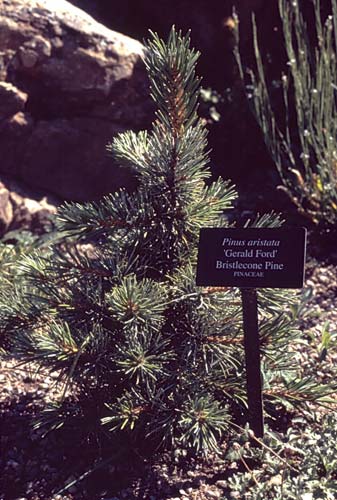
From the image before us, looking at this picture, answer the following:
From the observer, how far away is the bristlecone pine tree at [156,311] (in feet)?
6.91

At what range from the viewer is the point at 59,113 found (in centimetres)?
398

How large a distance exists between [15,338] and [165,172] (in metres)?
0.67

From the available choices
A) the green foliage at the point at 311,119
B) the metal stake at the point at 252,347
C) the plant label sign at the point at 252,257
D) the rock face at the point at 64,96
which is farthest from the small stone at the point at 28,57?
the metal stake at the point at 252,347

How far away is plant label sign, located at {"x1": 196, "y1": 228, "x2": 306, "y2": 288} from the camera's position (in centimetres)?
210

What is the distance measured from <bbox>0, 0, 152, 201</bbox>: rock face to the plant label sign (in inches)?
77.9

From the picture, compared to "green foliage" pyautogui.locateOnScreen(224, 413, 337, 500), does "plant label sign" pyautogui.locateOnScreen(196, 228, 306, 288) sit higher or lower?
higher

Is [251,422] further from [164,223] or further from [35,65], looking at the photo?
[35,65]

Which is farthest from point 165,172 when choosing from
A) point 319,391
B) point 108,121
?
point 108,121

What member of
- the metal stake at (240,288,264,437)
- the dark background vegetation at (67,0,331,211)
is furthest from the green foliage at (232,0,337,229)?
the metal stake at (240,288,264,437)

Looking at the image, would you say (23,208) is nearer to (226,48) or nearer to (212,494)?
(226,48)

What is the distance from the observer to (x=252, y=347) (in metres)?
2.10

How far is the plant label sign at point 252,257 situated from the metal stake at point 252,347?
1.6 inches

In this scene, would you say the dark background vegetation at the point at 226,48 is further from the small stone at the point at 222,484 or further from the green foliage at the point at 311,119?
the small stone at the point at 222,484

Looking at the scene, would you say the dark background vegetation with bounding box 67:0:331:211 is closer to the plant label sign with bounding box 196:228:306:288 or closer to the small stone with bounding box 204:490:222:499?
the plant label sign with bounding box 196:228:306:288
